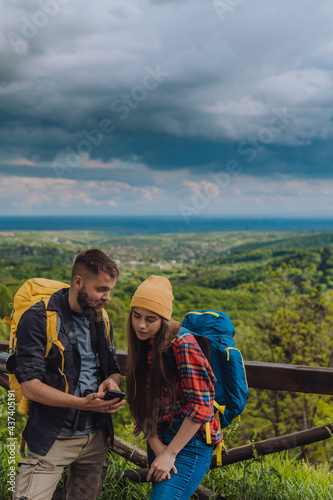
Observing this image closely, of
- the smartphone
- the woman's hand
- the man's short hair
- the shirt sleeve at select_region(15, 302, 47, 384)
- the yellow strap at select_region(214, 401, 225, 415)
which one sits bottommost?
the woman's hand

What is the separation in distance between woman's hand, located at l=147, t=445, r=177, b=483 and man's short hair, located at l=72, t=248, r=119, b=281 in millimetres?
931

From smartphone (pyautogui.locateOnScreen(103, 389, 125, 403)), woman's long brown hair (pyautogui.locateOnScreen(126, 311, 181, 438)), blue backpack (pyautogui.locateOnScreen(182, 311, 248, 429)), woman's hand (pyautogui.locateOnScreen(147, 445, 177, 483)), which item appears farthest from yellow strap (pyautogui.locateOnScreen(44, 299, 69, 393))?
blue backpack (pyautogui.locateOnScreen(182, 311, 248, 429))

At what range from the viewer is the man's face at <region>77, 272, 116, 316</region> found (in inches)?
92.9

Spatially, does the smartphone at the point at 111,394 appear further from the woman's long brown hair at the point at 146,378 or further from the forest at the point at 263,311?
the forest at the point at 263,311

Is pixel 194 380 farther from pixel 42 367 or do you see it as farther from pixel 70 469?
pixel 70 469

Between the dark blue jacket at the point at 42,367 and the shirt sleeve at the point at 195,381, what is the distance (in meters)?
0.59

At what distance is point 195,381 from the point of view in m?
2.13

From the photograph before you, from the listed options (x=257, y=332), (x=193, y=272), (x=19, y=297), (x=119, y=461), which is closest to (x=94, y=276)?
(x=19, y=297)

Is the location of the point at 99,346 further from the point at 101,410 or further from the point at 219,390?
the point at 219,390

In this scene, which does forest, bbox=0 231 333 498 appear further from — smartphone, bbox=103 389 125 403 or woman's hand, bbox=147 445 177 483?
smartphone, bbox=103 389 125 403

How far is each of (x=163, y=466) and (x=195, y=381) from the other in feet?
1.41

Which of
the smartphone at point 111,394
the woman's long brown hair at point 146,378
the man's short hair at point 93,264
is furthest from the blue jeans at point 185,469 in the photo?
the man's short hair at point 93,264

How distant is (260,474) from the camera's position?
292 centimetres

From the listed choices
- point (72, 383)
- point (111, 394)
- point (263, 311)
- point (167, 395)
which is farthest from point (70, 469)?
point (263, 311)
